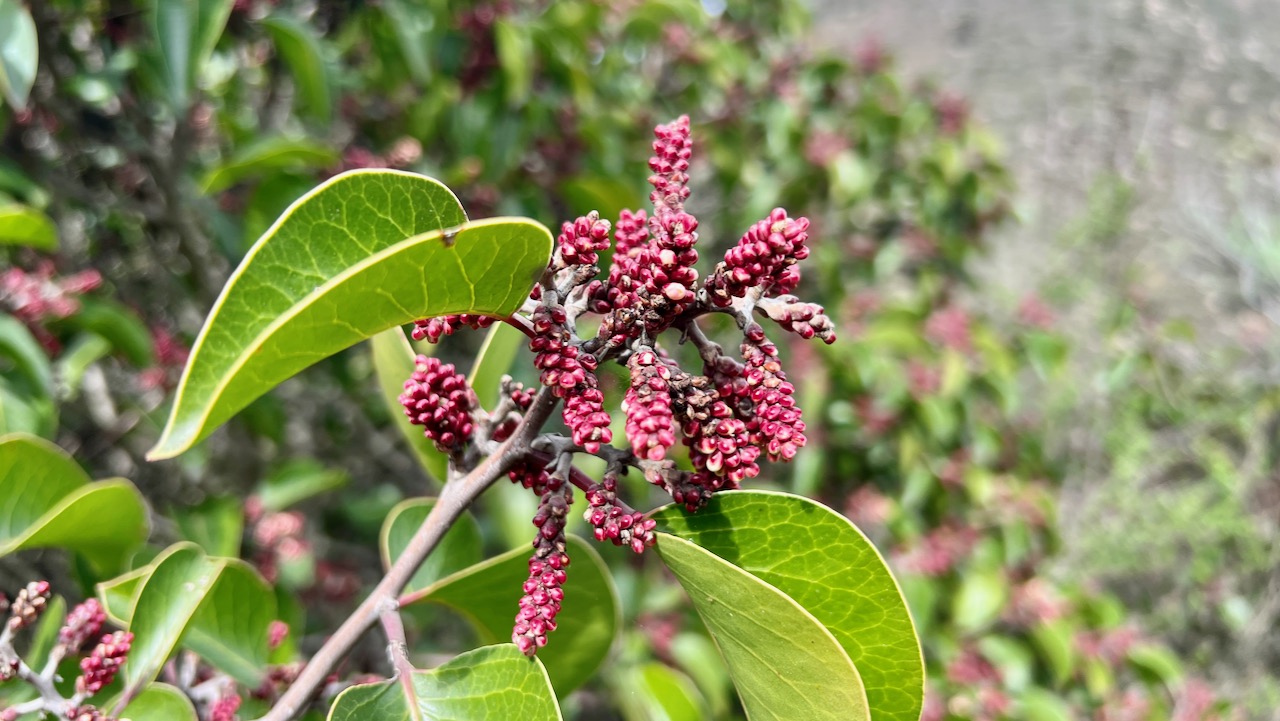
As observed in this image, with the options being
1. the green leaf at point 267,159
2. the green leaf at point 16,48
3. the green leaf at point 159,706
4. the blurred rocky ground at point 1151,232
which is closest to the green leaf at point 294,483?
the green leaf at point 267,159

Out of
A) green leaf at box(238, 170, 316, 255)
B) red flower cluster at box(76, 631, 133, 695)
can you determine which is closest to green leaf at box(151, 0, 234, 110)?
green leaf at box(238, 170, 316, 255)

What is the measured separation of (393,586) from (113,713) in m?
0.31

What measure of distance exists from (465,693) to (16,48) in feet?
3.39

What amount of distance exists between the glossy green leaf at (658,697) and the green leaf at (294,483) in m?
0.74

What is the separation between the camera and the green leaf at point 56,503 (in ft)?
2.71

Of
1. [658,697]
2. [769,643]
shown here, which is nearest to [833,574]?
[769,643]

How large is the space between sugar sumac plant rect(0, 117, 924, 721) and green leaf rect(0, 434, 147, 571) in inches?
4.2

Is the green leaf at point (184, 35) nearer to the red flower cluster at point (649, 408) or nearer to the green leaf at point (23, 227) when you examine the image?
the green leaf at point (23, 227)

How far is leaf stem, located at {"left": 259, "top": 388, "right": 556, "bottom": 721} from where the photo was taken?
2.05 ft

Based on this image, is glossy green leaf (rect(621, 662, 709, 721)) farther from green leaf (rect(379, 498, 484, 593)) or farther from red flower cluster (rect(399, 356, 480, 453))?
red flower cluster (rect(399, 356, 480, 453))

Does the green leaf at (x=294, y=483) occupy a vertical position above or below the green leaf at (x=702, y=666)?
above

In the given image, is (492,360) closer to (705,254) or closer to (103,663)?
(103,663)

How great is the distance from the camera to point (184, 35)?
1.15 metres

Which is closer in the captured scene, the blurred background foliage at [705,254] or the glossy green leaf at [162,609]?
the glossy green leaf at [162,609]
